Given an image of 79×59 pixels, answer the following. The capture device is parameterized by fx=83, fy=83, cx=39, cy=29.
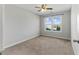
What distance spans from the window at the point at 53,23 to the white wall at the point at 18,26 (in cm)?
13

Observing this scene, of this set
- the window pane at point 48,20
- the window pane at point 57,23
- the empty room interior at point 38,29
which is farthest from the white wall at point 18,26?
the window pane at point 57,23

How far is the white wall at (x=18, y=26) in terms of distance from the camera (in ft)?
2.95

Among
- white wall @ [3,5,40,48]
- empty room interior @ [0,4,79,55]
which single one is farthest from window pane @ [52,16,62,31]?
white wall @ [3,5,40,48]

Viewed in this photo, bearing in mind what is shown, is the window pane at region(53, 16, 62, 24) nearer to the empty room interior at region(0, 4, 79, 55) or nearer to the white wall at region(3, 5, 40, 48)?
the empty room interior at region(0, 4, 79, 55)

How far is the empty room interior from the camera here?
2.77 ft

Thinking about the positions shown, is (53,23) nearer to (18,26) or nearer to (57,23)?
(57,23)

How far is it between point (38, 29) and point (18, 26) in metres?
0.25

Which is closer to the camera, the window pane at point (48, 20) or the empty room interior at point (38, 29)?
the empty room interior at point (38, 29)

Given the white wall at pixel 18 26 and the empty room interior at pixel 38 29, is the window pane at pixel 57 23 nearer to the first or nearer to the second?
the empty room interior at pixel 38 29

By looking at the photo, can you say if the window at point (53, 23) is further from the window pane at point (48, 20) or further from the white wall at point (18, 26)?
the white wall at point (18, 26)

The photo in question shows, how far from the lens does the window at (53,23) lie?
920 mm

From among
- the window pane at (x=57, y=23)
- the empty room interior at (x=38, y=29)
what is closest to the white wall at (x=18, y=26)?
the empty room interior at (x=38, y=29)

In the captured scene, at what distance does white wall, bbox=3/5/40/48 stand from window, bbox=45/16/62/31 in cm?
13
